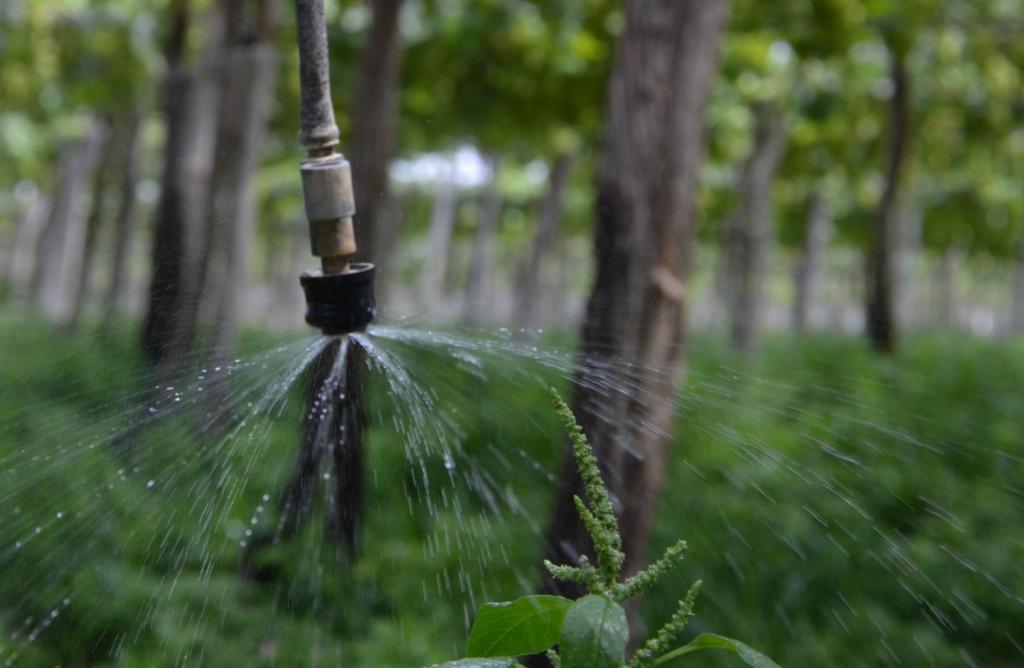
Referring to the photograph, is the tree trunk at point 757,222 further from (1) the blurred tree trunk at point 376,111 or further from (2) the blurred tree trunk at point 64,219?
(2) the blurred tree trunk at point 64,219

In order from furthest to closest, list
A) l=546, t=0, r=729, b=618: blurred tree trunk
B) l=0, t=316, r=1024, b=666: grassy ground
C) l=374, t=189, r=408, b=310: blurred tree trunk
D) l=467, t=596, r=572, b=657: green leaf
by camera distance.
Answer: l=546, t=0, r=729, b=618: blurred tree trunk → l=374, t=189, r=408, b=310: blurred tree trunk → l=0, t=316, r=1024, b=666: grassy ground → l=467, t=596, r=572, b=657: green leaf

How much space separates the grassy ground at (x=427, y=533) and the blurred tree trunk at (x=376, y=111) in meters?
1.94

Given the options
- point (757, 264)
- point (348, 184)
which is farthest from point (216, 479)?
point (757, 264)

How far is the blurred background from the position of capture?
362cm

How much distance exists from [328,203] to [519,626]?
0.82 metres

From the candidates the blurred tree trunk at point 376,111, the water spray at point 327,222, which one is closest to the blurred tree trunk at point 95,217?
the blurred tree trunk at point 376,111

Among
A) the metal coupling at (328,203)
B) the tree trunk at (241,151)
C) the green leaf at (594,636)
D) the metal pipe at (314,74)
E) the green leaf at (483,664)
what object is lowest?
the green leaf at (483,664)

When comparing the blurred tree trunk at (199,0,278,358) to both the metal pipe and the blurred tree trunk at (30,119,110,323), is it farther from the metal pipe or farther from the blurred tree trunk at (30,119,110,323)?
the blurred tree trunk at (30,119,110,323)

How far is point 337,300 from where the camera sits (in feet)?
6.11

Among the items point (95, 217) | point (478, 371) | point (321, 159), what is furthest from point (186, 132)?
point (321, 159)

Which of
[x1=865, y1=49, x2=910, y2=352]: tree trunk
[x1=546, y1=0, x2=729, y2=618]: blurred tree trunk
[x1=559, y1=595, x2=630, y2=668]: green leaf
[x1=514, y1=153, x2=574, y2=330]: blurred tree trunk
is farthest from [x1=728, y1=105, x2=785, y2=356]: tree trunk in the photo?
[x1=559, y1=595, x2=630, y2=668]: green leaf

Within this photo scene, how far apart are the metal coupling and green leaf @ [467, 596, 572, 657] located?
2.53ft

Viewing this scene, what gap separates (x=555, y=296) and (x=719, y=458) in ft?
87.9

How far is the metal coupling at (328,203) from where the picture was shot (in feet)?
6.04
